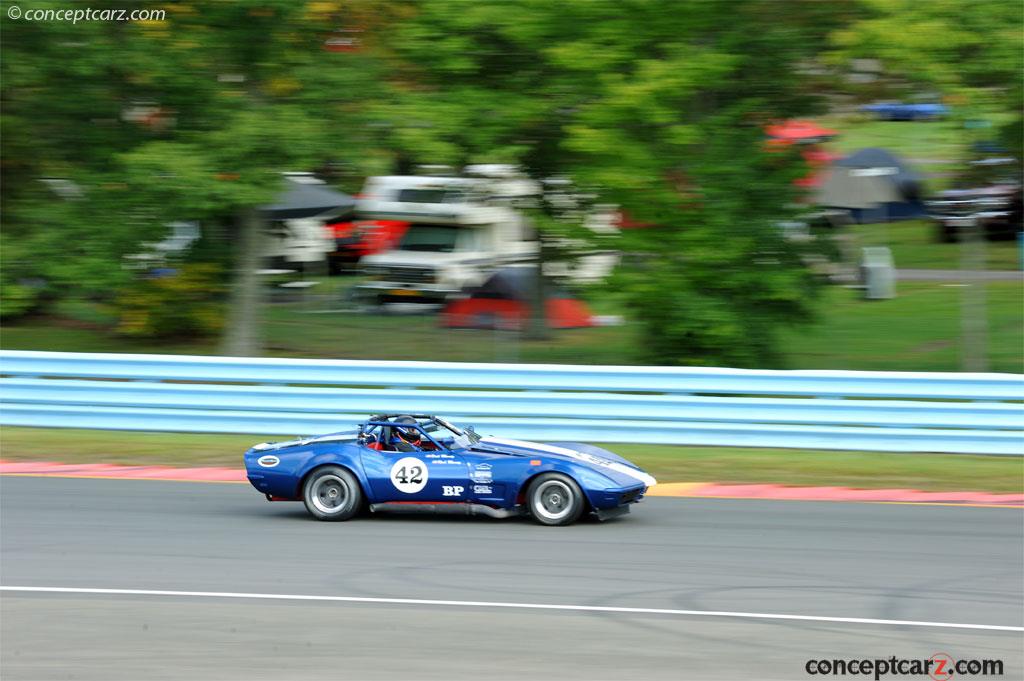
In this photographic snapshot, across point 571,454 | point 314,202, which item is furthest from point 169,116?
point 571,454

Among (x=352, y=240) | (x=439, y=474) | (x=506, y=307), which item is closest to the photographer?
(x=439, y=474)

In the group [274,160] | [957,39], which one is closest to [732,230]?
[957,39]

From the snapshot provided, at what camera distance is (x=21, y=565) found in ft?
27.1

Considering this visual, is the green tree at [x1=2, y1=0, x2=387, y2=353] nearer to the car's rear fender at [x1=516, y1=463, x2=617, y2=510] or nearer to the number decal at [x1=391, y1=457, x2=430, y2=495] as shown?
the number decal at [x1=391, y1=457, x2=430, y2=495]

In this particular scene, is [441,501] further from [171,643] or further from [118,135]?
[118,135]

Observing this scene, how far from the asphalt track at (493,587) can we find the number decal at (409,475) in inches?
12.5

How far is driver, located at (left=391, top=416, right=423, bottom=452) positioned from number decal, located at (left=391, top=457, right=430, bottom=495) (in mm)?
120

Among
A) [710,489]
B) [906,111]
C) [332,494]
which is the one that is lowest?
[710,489]

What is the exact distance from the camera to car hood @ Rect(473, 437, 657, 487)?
914cm

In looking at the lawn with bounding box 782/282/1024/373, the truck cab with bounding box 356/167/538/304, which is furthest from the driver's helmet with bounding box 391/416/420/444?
the truck cab with bounding box 356/167/538/304

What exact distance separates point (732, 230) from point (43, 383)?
8690 mm

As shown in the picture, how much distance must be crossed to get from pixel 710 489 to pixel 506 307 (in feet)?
35.1

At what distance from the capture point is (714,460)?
12211 mm

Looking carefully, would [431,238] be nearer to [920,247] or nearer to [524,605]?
[920,247]
